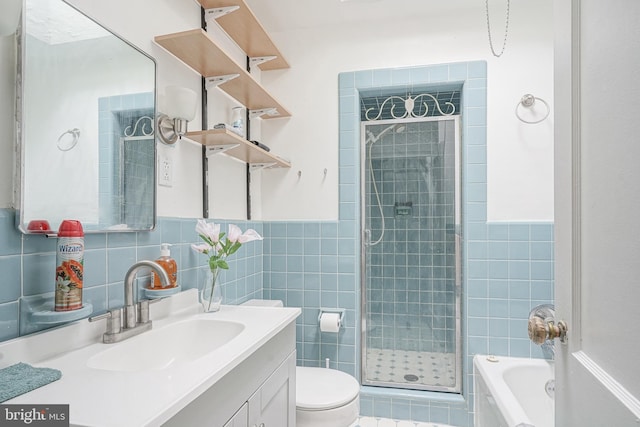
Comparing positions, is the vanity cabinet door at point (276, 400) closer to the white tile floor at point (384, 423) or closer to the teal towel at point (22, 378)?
the teal towel at point (22, 378)

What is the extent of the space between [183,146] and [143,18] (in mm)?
499

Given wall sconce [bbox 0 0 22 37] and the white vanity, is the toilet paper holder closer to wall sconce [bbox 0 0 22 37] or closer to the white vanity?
the white vanity

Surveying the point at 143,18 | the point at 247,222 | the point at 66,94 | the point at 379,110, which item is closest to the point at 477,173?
the point at 379,110

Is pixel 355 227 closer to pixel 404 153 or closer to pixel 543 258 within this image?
pixel 404 153

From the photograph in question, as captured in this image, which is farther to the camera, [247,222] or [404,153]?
[404,153]

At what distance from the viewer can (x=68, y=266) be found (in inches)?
34.3

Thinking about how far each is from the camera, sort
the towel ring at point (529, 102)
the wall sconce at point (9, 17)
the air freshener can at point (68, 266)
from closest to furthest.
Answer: the wall sconce at point (9, 17) < the air freshener can at point (68, 266) < the towel ring at point (529, 102)

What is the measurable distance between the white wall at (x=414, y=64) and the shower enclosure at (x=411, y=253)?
26 centimetres

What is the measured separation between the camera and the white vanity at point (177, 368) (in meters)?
0.65

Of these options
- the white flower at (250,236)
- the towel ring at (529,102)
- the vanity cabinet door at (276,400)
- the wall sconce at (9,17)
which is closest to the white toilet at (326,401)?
the vanity cabinet door at (276,400)

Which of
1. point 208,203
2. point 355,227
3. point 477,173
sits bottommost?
point 355,227

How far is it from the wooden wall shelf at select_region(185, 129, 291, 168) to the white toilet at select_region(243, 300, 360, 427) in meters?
1.25

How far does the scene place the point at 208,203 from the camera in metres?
1.71

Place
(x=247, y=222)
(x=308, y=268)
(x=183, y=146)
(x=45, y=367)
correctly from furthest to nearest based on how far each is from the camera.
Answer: (x=308, y=268) → (x=247, y=222) → (x=183, y=146) → (x=45, y=367)
